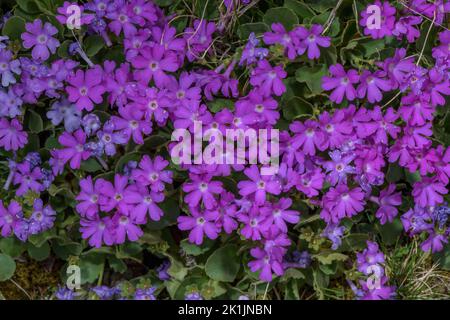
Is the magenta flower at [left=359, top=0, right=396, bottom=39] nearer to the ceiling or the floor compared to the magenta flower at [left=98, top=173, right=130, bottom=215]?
nearer to the ceiling

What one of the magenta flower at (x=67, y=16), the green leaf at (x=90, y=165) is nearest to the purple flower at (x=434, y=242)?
the green leaf at (x=90, y=165)

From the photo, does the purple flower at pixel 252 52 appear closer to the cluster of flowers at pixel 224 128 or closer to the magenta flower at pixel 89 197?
the cluster of flowers at pixel 224 128

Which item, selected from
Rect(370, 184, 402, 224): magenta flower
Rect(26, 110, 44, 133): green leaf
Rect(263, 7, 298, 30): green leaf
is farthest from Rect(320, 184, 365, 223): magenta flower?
Rect(26, 110, 44, 133): green leaf

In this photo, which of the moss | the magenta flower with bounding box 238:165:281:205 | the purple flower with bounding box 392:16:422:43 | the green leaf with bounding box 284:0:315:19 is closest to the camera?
the magenta flower with bounding box 238:165:281:205

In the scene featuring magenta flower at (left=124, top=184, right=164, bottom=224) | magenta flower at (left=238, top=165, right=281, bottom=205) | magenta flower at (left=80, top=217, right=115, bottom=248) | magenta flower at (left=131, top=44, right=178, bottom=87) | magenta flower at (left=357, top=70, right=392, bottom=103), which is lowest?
magenta flower at (left=80, top=217, right=115, bottom=248)

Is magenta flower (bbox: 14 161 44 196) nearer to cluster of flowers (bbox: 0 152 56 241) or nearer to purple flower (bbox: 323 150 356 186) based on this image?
cluster of flowers (bbox: 0 152 56 241)

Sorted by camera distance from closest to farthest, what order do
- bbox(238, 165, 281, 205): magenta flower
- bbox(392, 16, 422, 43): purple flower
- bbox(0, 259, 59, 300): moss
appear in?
bbox(238, 165, 281, 205): magenta flower
bbox(392, 16, 422, 43): purple flower
bbox(0, 259, 59, 300): moss

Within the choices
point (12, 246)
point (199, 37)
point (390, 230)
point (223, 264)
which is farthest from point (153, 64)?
point (390, 230)
